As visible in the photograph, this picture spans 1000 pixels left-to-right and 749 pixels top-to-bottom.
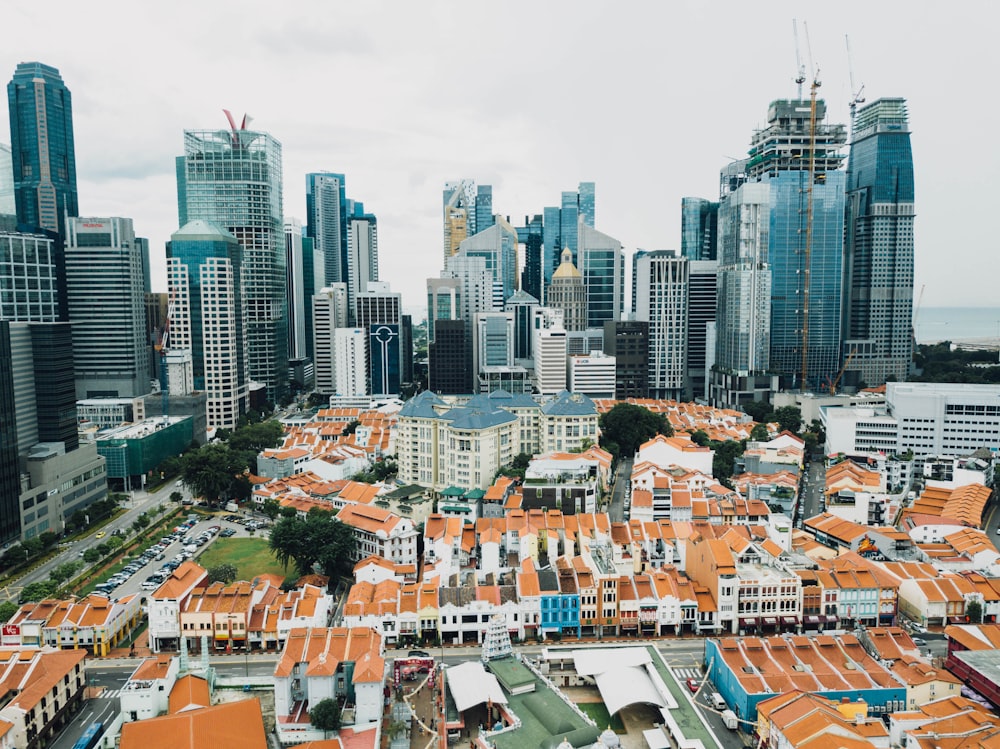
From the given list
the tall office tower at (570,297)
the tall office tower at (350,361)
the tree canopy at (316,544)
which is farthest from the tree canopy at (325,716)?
the tall office tower at (570,297)

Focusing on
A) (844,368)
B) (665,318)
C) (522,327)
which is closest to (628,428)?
(665,318)

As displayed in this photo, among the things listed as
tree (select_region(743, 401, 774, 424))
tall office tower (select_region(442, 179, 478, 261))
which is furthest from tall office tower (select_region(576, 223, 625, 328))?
tall office tower (select_region(442, 179, 478, 261))

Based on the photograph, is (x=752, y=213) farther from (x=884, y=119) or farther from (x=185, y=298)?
(x=185, y=298)

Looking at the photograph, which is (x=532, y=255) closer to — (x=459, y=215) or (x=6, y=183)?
(x=459, y=215)

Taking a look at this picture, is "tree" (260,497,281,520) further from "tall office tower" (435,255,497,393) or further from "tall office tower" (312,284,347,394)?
"tall office tower" (435,255,497,393)

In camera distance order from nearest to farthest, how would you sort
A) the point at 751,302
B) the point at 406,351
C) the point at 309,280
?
the point at 751,302
the point at 406,351
the point at 309,280

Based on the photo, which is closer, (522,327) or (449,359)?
(449,359)
